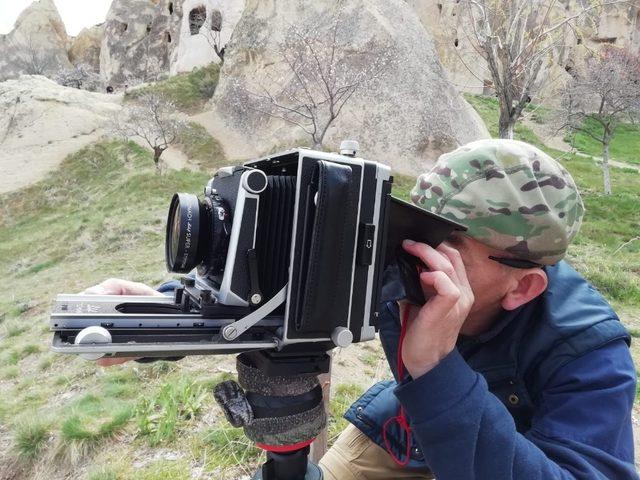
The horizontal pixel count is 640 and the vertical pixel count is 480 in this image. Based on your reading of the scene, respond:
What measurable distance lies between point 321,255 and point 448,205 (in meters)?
0.58

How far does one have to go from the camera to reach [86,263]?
11266 mm

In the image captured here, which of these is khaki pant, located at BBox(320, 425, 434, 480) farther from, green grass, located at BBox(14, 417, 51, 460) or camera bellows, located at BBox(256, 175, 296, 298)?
green grass, located at BBox(14, 417, 51, 460)

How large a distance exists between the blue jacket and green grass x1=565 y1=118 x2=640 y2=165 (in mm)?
21947

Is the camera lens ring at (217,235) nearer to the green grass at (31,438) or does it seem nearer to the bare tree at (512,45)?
the green grass at (31,438)

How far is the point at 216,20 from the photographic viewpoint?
85.4ft

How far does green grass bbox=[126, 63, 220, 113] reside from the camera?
72.7 feet

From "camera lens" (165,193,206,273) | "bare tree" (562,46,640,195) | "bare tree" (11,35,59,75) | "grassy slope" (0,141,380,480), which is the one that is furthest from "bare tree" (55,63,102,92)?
"camera lens" (165,193,206,273)

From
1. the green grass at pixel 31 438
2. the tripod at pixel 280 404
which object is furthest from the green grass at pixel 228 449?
the tripod at pixel 280 404

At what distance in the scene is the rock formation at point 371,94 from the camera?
17.0 metres

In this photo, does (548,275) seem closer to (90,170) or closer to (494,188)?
(494,188)

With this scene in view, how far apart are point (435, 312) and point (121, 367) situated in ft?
13.3

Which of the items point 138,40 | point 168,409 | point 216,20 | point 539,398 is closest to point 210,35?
point 216,20

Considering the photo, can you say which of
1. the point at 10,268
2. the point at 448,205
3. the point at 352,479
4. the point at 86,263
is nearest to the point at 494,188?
the point at 448,205

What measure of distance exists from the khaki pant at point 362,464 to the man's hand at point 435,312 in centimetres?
103
